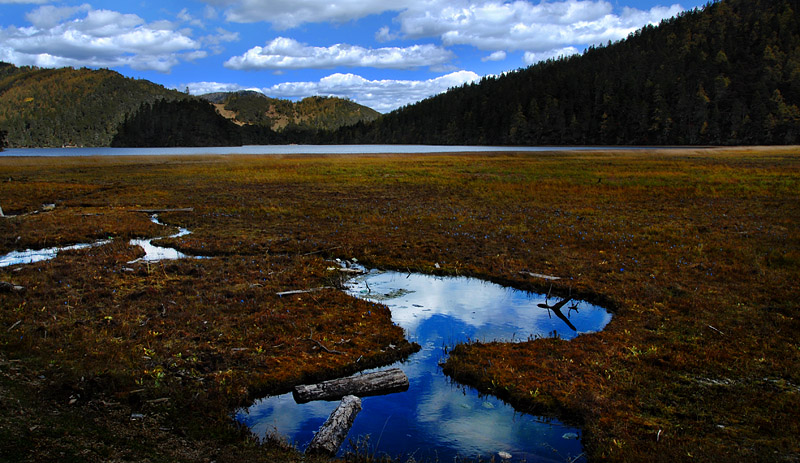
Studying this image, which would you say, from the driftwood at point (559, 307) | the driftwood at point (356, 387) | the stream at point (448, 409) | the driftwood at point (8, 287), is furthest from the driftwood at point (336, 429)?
the driftwood at point (8, 287)

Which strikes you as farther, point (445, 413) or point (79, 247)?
point (79, 247)

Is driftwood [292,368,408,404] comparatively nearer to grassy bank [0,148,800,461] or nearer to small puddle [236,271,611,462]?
small puddle [236,271,611,462]

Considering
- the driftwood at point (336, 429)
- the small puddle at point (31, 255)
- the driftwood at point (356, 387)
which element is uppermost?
the small puddle at point (31, 255)

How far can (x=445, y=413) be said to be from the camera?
312 inches

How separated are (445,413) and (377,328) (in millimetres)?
3492

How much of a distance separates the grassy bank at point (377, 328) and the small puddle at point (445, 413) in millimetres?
397

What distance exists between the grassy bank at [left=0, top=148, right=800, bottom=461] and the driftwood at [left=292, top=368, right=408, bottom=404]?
547 millimetres

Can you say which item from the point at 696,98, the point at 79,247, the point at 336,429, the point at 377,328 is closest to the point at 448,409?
the point at 336,429

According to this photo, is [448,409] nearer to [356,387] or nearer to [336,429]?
[356,387]

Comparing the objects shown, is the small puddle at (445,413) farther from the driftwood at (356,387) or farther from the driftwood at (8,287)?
the driftwood at (8,287)

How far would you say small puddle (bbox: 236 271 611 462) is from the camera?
6.95m

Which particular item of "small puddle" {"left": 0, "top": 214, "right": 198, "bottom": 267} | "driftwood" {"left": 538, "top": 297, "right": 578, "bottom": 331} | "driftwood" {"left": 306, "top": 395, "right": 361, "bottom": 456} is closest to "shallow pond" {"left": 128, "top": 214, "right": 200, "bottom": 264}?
"small puddle" {"left": 0, "top": 214, "right": 198, "bottom": 267}

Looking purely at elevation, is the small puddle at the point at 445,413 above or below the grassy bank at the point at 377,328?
below

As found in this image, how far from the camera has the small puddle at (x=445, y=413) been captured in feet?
22.8
